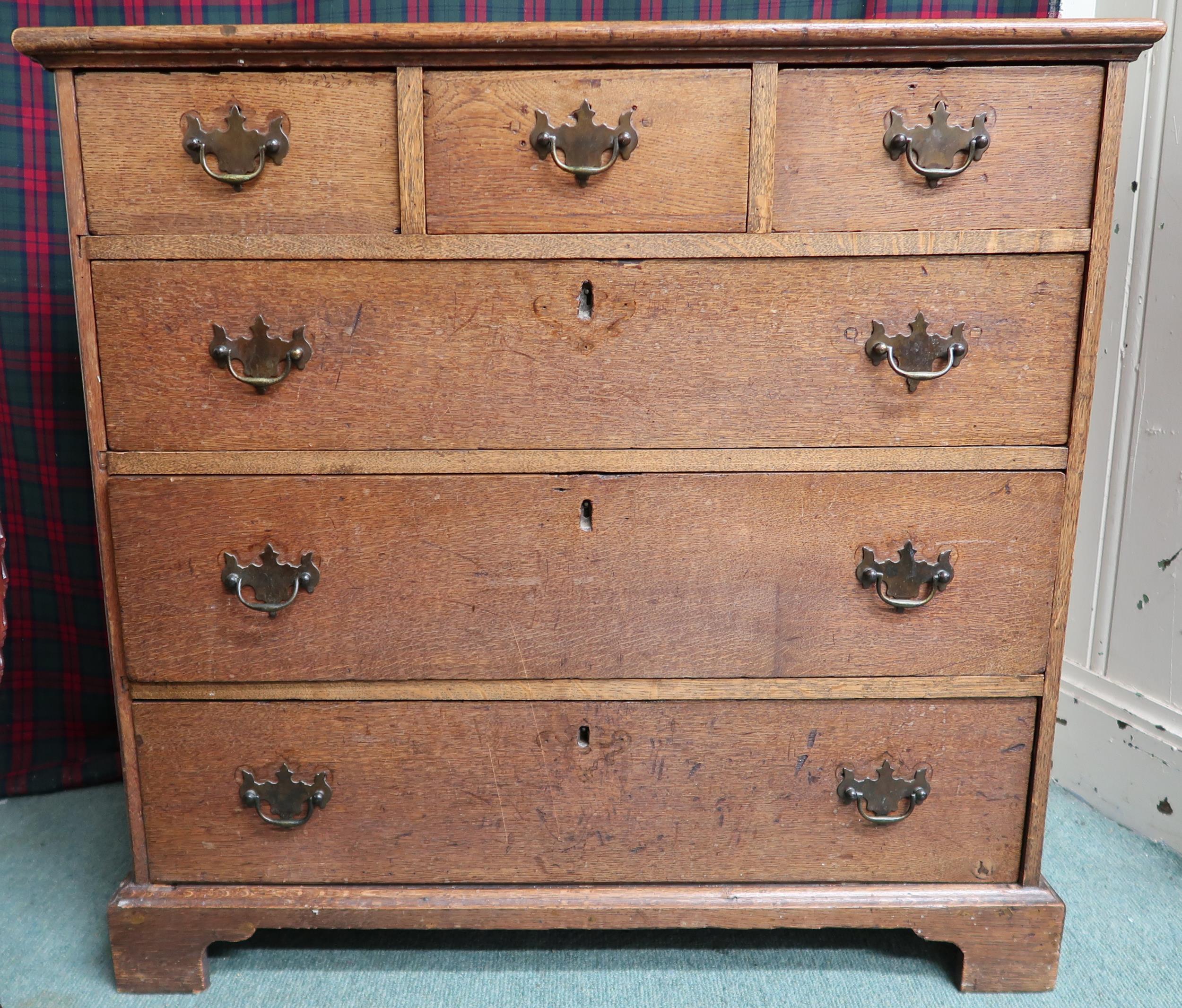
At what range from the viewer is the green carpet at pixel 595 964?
1276 mm

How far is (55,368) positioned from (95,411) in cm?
68

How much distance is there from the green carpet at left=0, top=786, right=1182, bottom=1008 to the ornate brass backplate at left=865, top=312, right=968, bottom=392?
88 cm

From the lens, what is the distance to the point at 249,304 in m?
1.11

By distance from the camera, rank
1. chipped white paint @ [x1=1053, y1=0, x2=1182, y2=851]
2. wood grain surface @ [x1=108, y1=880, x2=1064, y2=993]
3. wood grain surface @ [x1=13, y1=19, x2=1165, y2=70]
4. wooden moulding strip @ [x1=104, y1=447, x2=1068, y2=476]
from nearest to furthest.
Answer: wood grain surface @ [x1=13, y1=19, x2=1165, y2=70], wooden moulding strip @ [x1=104, y1=447, x2=1068, y2=476], wood grain surface @ [x1=108, y1=880, x2=1064, y2=993], chipped white paint @ [x1=1053, y1=0, x2=1182, y2=851]

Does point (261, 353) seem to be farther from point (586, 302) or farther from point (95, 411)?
point (586, 302)

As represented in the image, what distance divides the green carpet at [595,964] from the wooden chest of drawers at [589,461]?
93mm

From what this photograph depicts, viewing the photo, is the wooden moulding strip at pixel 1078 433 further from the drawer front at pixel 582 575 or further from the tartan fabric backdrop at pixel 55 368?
the tartan fabric backdrop at pixel 55 368

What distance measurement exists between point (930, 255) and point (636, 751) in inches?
→ 29.3

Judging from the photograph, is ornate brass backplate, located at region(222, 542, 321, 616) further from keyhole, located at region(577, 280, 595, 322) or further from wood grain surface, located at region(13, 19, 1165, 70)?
wood grain surface, located at region(13, 19, 1165, 70)

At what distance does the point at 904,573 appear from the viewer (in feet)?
3.81

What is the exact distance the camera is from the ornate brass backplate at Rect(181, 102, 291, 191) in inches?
41.6

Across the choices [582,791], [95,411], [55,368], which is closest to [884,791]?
[582,791]

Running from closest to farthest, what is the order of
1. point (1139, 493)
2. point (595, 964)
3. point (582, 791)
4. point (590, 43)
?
point (590, 43) < point (582, 791) < point (595, 964) < point (1139, 493)

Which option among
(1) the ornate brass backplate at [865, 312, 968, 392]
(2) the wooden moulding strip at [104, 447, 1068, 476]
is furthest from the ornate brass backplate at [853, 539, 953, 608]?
(1) the ornate brass backplate at [865, 312, 968, 392]
